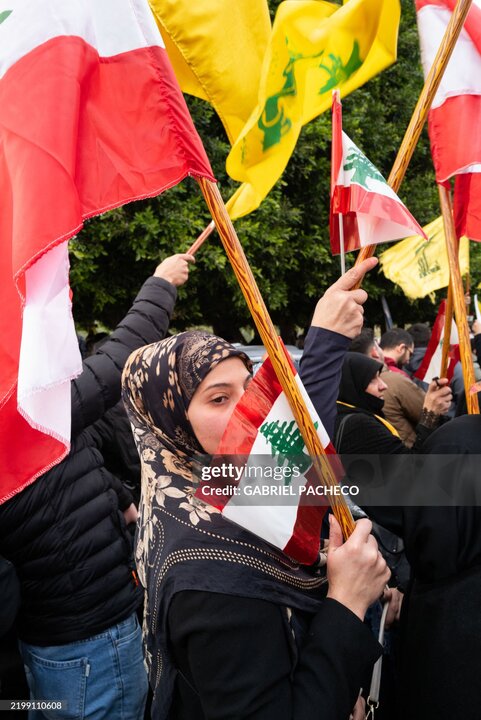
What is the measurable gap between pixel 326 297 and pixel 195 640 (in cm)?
85

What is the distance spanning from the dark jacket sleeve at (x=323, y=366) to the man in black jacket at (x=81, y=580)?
0.91m

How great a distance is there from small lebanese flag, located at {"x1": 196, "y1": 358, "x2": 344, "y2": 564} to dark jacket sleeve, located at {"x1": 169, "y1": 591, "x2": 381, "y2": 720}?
17 centimetres

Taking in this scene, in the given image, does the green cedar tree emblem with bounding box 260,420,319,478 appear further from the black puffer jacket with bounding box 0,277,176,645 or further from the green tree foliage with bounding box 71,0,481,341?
the green tree foliage with bounding box 71,0,481,341

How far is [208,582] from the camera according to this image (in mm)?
1294

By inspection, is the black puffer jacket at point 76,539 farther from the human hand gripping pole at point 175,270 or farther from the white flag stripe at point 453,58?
the white flag stripe at point 453,58

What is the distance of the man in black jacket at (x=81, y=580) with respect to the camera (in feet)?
6.83

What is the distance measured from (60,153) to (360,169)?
0.79 m

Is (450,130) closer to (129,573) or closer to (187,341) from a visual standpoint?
(187,341)

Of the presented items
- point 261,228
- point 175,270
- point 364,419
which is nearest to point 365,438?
point 364,419

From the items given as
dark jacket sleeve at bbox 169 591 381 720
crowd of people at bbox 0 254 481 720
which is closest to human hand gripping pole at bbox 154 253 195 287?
crowd of people at bbox 0 254 481 720

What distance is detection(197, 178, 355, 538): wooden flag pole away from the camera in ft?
4.70

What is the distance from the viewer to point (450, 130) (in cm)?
251

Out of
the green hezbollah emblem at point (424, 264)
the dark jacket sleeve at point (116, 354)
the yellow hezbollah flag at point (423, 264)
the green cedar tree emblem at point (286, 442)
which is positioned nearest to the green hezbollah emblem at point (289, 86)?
the dark jacket sleeve at point (116, 354)

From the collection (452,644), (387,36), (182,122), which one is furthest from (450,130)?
(452,644)
